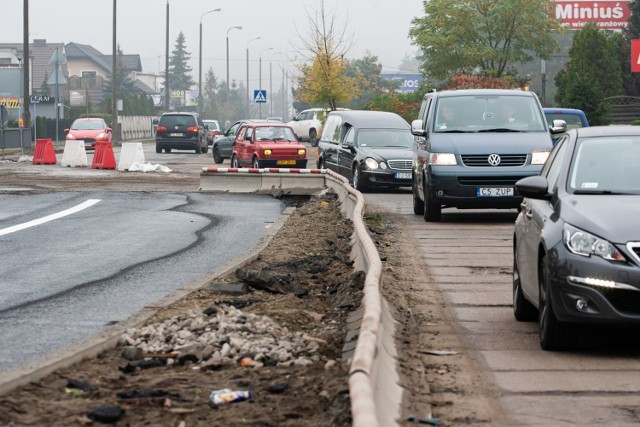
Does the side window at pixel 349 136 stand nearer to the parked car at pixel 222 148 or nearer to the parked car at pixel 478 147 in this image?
the parked car at pixel 478 147

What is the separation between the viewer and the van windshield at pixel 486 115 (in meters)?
19.2

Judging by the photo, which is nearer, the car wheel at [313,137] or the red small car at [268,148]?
the red small car at [268,148]

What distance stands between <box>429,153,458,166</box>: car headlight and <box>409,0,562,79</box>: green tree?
139ft

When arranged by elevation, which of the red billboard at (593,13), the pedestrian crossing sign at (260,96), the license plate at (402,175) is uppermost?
the red billboard at (593,13)

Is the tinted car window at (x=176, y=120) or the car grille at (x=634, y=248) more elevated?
the tinted car window at (x=176, y=120)

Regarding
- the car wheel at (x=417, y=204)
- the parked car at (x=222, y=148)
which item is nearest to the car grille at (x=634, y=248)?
the car wheel at (x=417, y=204)

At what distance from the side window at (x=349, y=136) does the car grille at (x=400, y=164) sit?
1.63 metres

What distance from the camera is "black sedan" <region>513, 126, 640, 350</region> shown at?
7754 millimetres

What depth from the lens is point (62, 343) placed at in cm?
845

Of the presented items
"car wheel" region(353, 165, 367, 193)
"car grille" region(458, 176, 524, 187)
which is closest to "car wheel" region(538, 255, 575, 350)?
"car grille" region(458, 176, 524, 187)

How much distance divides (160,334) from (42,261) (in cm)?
557

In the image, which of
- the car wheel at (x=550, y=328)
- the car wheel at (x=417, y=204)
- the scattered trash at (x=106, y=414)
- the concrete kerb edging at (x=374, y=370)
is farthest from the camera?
the car wheel at (x=417, y=204)

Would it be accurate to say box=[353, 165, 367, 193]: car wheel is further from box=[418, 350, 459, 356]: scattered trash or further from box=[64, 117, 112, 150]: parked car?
box=[64, 117, 112, 150]: parked car

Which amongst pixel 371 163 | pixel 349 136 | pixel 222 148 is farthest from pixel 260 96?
pixel 371 163
